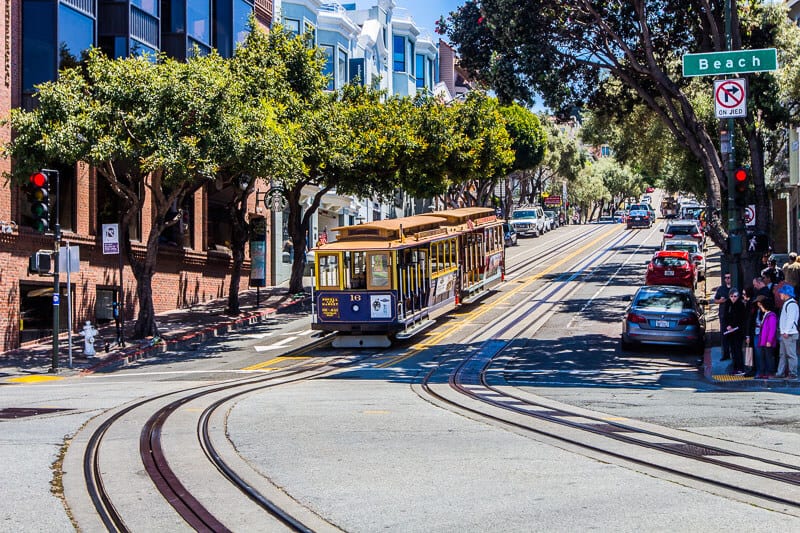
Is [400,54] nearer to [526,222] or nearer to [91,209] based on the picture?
[526,222]

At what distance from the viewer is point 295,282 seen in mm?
37719

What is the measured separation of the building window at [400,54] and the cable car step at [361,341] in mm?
44023

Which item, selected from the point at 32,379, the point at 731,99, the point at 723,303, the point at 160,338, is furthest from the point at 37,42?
the point at 723,303

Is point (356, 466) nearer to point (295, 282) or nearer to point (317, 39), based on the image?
point (295, 282)

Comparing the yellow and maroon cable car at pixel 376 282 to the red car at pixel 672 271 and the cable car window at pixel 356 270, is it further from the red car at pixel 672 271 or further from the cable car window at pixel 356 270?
the red car at pixel 672 271

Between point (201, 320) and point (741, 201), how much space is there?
19073 mm

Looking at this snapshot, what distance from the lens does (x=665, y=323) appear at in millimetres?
22469

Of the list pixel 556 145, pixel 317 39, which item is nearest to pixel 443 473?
pixel 317 39

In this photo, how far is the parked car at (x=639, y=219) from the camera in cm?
7925

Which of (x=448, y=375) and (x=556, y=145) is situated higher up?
(x=556, y=145)

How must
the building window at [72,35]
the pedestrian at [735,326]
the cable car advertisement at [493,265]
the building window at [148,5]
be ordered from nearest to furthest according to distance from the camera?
the pedestrian at [735,326] → the building window at [72,35] → the building window at [148,5] → the cable car advertisement at [493,265]

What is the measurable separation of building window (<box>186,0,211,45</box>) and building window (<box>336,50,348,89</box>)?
629 inches

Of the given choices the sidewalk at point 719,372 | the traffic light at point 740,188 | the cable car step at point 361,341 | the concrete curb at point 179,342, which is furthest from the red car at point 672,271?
the traffic light at point 740,188

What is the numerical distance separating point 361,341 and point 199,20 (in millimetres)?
16700
